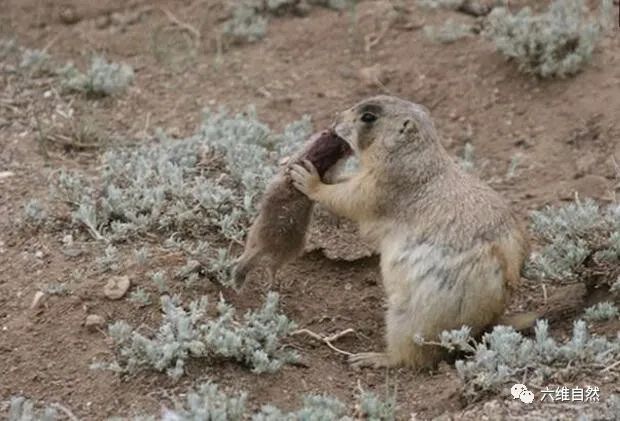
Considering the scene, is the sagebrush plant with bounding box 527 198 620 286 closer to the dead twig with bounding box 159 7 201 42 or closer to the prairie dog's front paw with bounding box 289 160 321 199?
the prairie dog's front paw with bounding box 289 160 321 199

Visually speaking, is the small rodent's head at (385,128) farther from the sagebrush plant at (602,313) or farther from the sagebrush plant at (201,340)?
the sagebrush plant at (602,313)

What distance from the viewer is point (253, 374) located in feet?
17.9

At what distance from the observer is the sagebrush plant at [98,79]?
27.0ft

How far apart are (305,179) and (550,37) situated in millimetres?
2666

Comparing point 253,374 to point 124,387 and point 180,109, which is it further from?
point 180,109

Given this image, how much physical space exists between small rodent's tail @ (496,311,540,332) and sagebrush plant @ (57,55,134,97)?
3.44 m

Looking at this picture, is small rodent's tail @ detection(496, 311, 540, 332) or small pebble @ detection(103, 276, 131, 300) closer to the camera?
small rodent's tail @ detection(496, 311, 540, 332)

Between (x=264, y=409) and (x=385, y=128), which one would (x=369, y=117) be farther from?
(x=264, y=409)

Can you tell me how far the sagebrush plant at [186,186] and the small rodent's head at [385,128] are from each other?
781mm

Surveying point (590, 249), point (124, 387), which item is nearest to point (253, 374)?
point (124, 387)

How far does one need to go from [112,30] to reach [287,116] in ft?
5.74

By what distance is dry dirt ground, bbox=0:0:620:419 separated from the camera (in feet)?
18.0

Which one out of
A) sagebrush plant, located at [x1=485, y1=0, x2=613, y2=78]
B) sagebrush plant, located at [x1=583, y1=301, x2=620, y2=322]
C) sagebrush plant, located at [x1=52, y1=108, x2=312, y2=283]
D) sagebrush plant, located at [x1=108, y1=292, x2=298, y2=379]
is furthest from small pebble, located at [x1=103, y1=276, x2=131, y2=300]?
sagebrush plant, located at [x1=485, y1=0, x2=613, y2=78]

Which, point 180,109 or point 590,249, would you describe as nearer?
point 590,249
